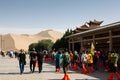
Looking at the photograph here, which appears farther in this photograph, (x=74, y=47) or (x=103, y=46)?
(x=74, y=47)

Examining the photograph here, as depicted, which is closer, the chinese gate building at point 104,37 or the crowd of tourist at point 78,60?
the crowd of tourist at point 78,60

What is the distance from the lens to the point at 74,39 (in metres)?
50.0

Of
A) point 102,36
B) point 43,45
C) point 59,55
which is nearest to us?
point 59,55

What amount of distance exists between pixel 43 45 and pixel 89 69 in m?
110

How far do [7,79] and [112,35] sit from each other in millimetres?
14845

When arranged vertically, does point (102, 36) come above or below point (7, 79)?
above

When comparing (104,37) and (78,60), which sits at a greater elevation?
(104,37)

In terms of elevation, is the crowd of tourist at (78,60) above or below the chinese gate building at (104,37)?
below

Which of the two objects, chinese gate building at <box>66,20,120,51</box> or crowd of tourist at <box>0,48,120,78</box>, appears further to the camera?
chinese gate building at <box>66,20,120,51</box>

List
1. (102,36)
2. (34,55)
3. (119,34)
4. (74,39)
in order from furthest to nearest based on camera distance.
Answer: (74,39), (102,36), (119,34), (34,55)

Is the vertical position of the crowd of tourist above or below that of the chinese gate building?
below

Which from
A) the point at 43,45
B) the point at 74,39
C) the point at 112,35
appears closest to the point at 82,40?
the point at 74,39

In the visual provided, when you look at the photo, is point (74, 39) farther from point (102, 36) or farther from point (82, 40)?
point (102, 36)

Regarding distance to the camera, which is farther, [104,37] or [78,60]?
[104,37]
